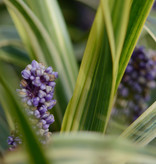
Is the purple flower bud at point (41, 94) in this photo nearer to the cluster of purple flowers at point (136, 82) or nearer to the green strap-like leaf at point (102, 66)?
the green strap-like leaf at point (102, 66)

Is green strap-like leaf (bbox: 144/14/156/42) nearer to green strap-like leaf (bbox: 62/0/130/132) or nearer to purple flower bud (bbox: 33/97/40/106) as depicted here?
green strap-like leaf (bbox: 62/0/130/132)

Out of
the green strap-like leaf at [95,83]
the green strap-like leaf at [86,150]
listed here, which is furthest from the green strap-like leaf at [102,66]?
the green strap-like leaf at [86,150]

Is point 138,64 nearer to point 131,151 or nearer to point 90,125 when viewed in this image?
point 90,125

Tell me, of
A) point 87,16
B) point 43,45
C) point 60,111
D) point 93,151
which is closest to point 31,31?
point 43,45

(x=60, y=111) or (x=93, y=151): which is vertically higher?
(x=93, y=151)

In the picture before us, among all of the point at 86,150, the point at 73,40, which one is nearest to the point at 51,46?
the point at 86,150

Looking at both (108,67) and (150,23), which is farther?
(150,23)

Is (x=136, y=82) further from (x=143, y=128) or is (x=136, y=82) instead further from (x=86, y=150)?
(x=86, y=150)
